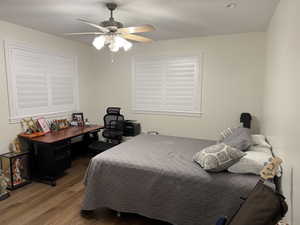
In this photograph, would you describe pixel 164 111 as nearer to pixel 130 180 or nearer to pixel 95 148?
pixel 95 148

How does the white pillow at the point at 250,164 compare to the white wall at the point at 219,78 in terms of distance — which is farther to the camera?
the white wall at the point at 219,78

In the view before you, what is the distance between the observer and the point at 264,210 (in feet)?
3.25

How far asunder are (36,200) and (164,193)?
182 cm

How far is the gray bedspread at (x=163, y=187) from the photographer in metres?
1.79

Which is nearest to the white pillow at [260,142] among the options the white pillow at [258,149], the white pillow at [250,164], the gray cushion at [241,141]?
the white pillow at [258,149]

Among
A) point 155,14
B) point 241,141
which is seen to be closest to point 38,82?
point 155,14

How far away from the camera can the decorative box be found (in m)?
2.87

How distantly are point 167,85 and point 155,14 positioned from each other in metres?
1.71

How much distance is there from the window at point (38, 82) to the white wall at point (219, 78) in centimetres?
128

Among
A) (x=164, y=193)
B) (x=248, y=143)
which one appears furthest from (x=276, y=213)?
(x=248, y=143)

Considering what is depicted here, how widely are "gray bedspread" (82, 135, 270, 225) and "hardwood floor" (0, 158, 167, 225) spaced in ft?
0.59

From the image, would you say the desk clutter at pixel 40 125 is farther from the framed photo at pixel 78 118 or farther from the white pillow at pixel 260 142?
the white pillow at pixel 260 142

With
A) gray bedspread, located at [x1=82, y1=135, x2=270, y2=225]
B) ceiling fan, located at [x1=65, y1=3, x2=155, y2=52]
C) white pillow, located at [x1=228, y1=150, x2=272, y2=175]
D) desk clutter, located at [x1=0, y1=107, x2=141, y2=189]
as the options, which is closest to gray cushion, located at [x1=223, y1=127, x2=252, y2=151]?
white pillow, located at [x1=228, y1=150, x2=272, y2=175]

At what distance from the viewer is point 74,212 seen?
2.36 m
